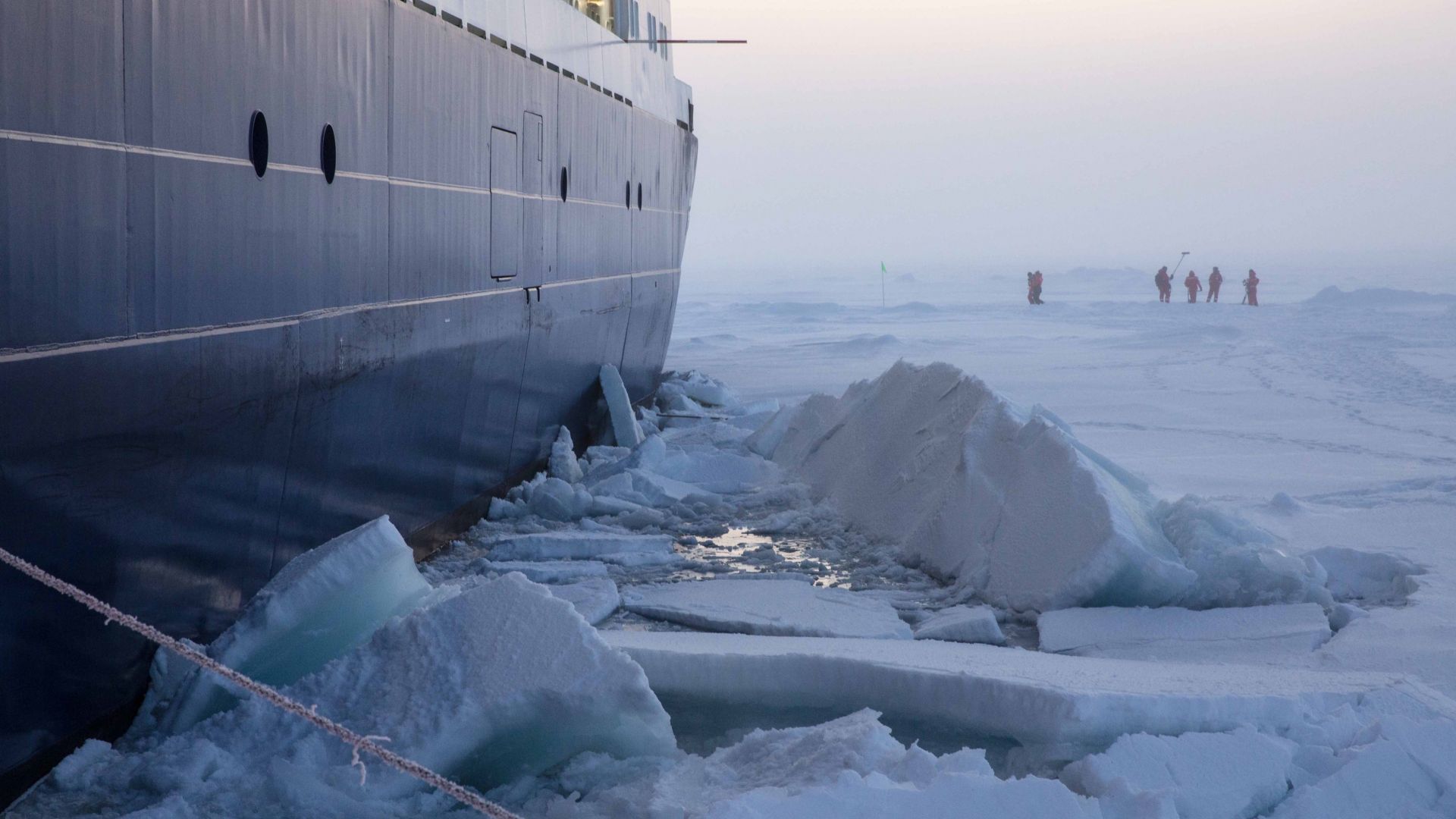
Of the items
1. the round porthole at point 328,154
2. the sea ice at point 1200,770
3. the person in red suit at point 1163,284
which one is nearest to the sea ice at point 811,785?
the sea ice at point 1200,770

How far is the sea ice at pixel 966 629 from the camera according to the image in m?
5.46

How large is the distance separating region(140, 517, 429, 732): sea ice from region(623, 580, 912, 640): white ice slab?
64.1 inches

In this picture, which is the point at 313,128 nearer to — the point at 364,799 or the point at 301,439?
the point at 301,439

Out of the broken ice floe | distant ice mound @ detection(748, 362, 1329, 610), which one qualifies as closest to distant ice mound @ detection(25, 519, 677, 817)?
distant ice mound @ detection(748, 362, 1329, 610)

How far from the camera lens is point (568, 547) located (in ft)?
23.8

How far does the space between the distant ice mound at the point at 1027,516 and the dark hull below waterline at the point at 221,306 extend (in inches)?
106

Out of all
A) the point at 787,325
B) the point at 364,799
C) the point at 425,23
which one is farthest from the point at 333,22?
the point at 787,325

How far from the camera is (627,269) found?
1258cm

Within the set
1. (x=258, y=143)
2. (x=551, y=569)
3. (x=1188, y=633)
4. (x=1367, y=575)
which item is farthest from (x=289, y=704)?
(x=1367, y=575)

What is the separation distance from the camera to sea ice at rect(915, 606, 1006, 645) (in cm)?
546

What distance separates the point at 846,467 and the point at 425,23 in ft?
13.2

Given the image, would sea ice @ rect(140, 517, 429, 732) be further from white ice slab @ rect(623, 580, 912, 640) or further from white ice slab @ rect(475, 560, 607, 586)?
white ice slab @ rect(475, 560, 607, 586)

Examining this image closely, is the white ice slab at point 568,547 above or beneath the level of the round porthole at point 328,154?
beneath

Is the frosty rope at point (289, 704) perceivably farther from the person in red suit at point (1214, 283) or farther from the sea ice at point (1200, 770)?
the person in red suit at point (1214, 283)
